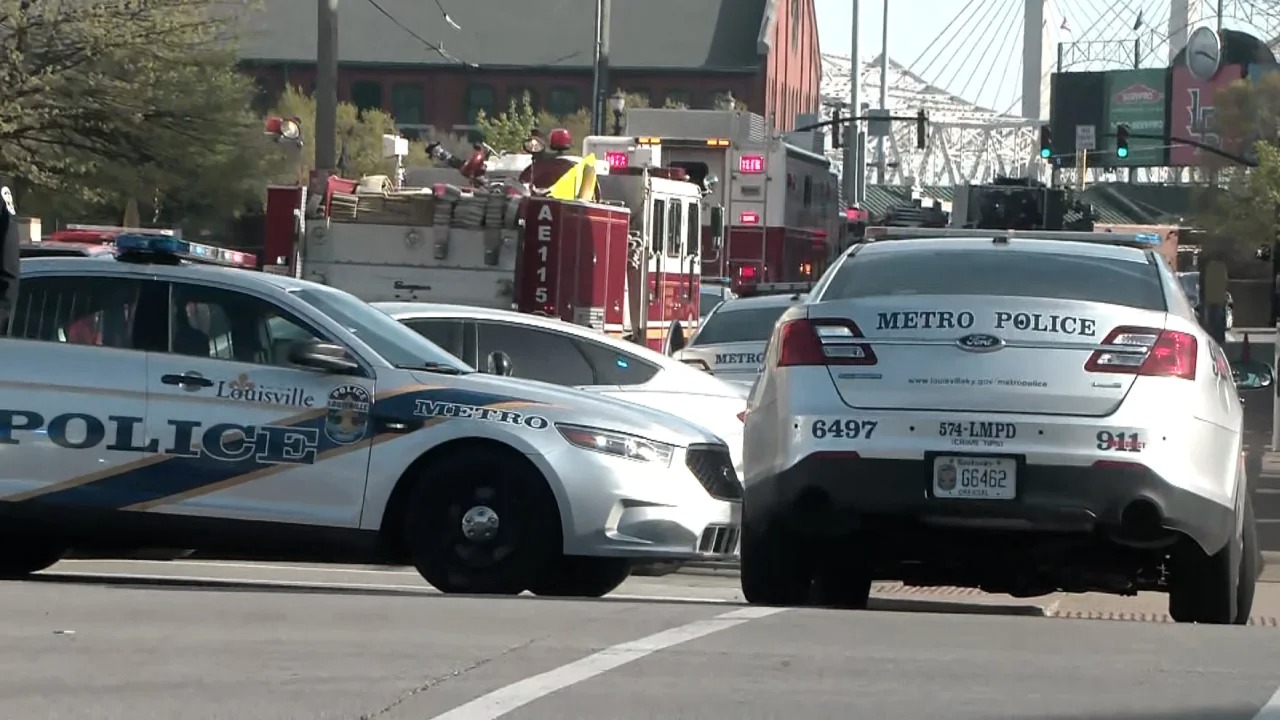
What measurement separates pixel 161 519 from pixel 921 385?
395cm

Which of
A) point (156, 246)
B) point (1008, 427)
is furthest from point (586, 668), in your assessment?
point (156, 246)

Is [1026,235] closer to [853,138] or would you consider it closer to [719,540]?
[719,540]

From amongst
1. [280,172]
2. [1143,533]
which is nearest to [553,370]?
[1143,533]

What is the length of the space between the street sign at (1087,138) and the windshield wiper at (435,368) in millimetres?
115292

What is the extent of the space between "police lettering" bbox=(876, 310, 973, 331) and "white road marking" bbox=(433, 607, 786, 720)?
1.28 m

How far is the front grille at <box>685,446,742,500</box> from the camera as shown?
10648mm

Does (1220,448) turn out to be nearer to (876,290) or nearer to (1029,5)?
(876,290)

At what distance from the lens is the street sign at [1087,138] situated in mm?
122750

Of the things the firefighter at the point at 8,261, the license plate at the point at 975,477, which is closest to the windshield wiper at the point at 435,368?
the firefighter at the point at 8,261

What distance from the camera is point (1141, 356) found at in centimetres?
827

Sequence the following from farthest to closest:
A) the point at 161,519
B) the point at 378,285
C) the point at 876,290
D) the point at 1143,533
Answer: the point at 378,285
the point at 161,519
the point at 876,290
the point at 1143,533

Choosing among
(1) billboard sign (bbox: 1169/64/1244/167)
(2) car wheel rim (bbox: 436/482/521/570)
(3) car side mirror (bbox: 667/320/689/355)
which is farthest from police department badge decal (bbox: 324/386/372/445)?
(1) billboard sign (bbox: 1169/64/1244/167)

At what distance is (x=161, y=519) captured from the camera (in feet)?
33.7

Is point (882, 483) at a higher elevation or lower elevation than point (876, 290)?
lower
